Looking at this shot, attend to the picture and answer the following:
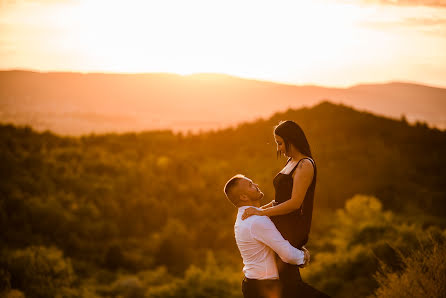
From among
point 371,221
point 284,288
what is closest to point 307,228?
point 284,288

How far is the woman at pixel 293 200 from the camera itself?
4.03 meters

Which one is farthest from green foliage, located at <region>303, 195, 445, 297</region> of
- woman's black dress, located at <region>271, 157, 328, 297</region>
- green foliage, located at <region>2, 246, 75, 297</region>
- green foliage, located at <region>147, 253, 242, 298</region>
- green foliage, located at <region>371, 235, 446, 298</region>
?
woman's black dress, located at <region>271, 157, 328, 297</region>

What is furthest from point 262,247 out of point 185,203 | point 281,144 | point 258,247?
point 185,203

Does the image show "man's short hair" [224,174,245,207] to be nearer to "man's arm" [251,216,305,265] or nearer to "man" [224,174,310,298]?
"man" [224,174,310,298]

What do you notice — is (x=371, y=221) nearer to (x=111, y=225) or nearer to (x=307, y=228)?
(x=111, y=225)

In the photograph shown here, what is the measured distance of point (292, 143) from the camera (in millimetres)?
4262

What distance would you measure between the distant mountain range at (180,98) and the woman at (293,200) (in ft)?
266

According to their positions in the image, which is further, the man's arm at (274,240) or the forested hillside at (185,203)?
the forested hillside at (185,203)

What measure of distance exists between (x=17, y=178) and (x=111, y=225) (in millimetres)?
7222

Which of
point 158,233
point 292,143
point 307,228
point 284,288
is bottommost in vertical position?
point 158,233

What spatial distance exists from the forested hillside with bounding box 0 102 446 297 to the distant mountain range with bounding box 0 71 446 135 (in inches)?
1410

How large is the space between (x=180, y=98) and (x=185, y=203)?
80026mm

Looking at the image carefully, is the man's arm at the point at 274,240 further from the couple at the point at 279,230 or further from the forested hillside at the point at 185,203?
the forested hillside at the point at 185,203

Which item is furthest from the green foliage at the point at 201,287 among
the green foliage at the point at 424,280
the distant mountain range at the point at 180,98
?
the distant mountain range at the point at 180,98
